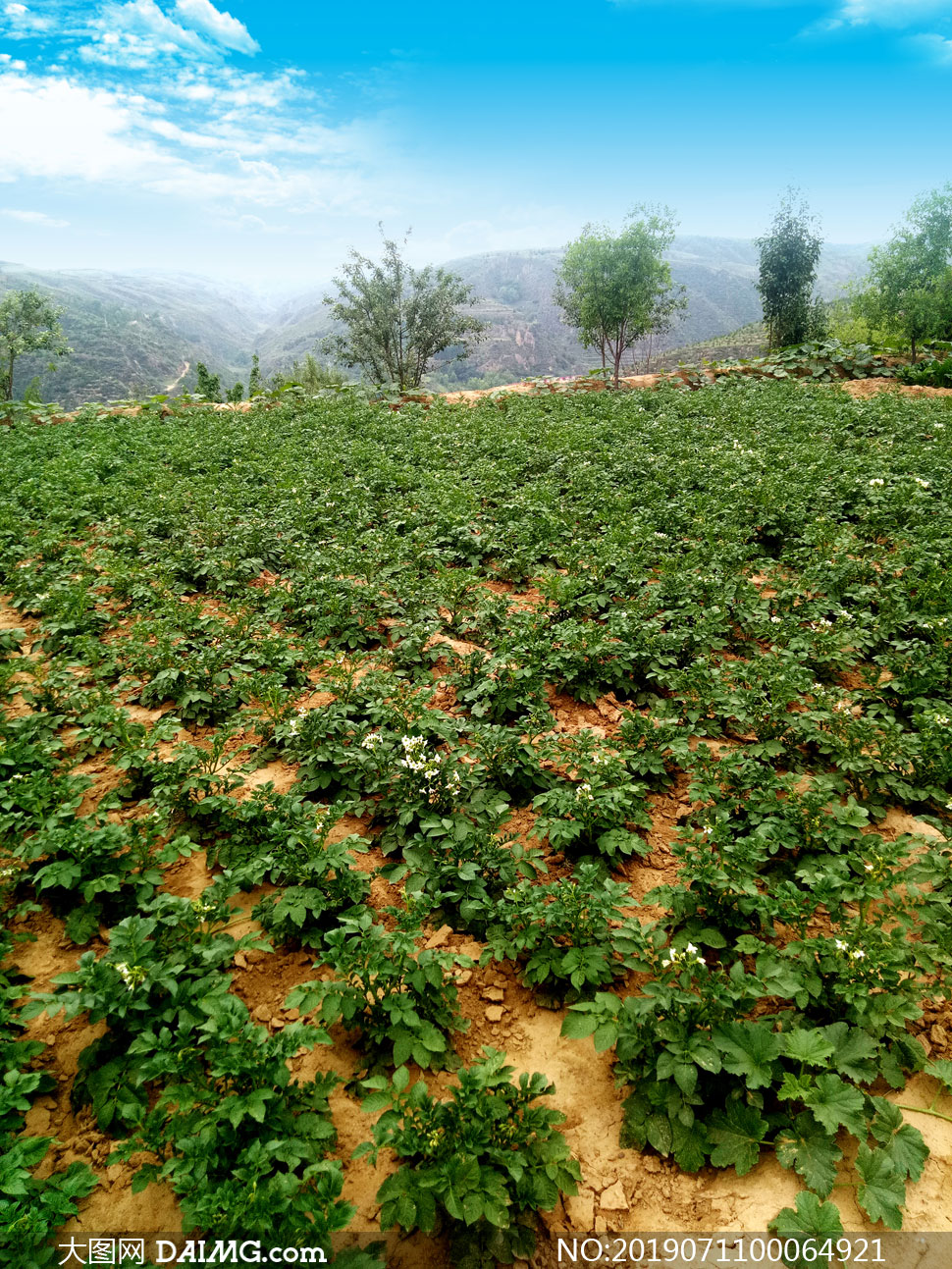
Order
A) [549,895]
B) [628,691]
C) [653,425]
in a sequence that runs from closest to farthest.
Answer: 1. [549,895]
2. [628,691]
3. [653,425]

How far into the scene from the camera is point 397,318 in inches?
1641

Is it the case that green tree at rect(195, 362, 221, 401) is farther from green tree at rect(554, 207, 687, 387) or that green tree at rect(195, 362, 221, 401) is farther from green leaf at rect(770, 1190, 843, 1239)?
green leaf at rect(770, 1190, 843, 1239)

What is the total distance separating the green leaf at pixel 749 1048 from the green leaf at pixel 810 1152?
0.64ft

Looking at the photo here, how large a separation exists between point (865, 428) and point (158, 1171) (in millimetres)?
18131

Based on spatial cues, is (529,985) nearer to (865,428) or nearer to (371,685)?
(371,685)

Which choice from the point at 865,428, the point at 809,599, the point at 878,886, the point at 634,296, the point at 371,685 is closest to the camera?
the point at 878,886

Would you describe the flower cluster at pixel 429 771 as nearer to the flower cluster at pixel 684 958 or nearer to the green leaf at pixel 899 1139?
the flower cluster at pixel 684 958

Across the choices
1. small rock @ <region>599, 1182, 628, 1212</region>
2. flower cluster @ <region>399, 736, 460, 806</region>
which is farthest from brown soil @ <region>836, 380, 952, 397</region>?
small rock @ <region>599, 1182, 628, 1212</region>

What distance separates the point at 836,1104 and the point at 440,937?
7.23 ft

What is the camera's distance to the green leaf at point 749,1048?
9.17 feet

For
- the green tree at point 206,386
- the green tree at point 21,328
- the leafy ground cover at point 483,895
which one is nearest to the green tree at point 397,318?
the green tree at point 206,386

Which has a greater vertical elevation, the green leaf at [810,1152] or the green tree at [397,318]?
the green tree at [397,318]

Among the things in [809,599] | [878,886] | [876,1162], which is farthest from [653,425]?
[876,1162]

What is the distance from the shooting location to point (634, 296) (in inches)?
1325
